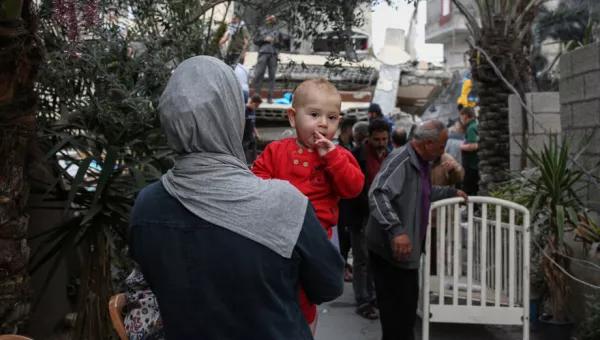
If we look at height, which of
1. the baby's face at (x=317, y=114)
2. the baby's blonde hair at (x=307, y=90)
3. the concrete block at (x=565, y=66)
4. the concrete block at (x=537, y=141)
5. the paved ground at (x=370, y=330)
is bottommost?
the paved ground at (x=370, y=330)

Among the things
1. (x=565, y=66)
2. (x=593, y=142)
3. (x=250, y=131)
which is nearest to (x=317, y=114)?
(x=593, y=142)

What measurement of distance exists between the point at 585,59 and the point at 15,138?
5243mm

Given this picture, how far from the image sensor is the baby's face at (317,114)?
3010mm

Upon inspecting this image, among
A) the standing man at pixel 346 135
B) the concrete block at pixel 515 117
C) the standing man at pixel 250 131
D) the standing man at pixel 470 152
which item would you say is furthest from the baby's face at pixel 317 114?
the standing man at pixel 470 152

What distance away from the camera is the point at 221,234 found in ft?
7.13

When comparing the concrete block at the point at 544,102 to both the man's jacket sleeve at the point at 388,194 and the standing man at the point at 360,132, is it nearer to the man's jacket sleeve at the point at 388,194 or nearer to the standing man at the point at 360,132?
the standing man at the point at 360,132

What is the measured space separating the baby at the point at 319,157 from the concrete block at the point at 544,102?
8251 millimetres

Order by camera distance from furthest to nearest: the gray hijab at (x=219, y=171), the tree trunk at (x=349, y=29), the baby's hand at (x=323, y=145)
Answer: the tree trunk at (x=349, y=29) < the baby's hand at (x=323, y=145) < the gray hijab at (x=219, y=171)

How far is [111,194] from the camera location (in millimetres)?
5309

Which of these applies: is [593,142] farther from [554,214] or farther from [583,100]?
[554,214]

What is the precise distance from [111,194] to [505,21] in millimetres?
8369

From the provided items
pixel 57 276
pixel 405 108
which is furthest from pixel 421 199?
pixel 405 108

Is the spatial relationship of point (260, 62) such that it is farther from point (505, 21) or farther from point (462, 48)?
point (462, 48)

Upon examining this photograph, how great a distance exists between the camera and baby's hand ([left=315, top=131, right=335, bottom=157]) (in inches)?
115
